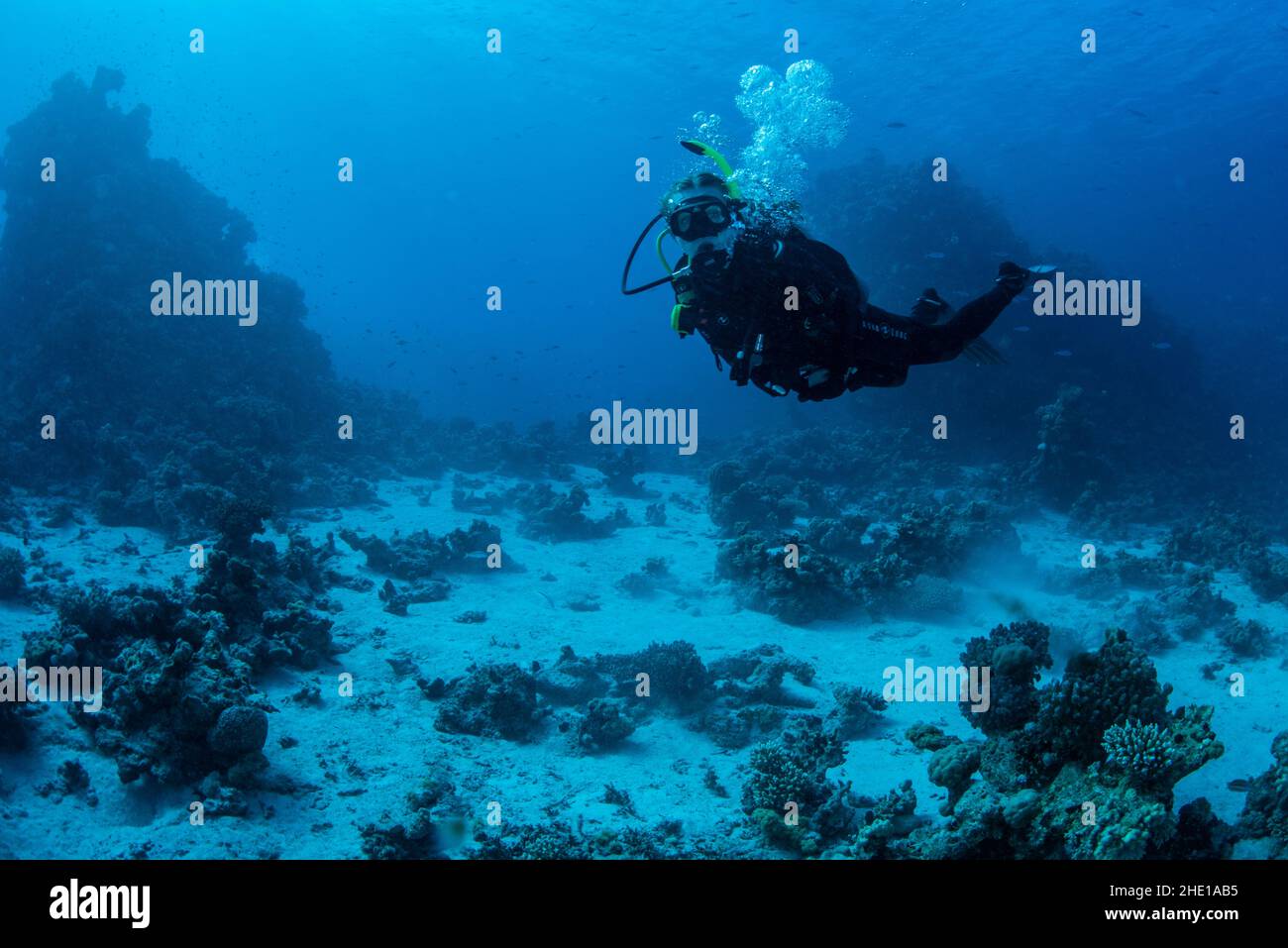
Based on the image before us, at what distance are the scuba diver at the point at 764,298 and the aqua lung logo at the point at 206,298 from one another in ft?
60.6

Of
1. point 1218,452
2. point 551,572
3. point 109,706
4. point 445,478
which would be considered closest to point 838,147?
point 1218,452

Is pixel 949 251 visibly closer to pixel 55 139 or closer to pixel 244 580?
pixel 244 580

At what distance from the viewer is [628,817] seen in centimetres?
638

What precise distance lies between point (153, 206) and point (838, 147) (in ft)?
164

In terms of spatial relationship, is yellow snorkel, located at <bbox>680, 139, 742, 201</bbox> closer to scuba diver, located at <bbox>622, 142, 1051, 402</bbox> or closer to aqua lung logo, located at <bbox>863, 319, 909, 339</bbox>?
scuba diver, located at <bbox>622, 142, 1051, 402</bbox>

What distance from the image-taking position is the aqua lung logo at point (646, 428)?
93.7 ft

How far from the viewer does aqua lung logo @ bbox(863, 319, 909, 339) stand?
21.6ft
